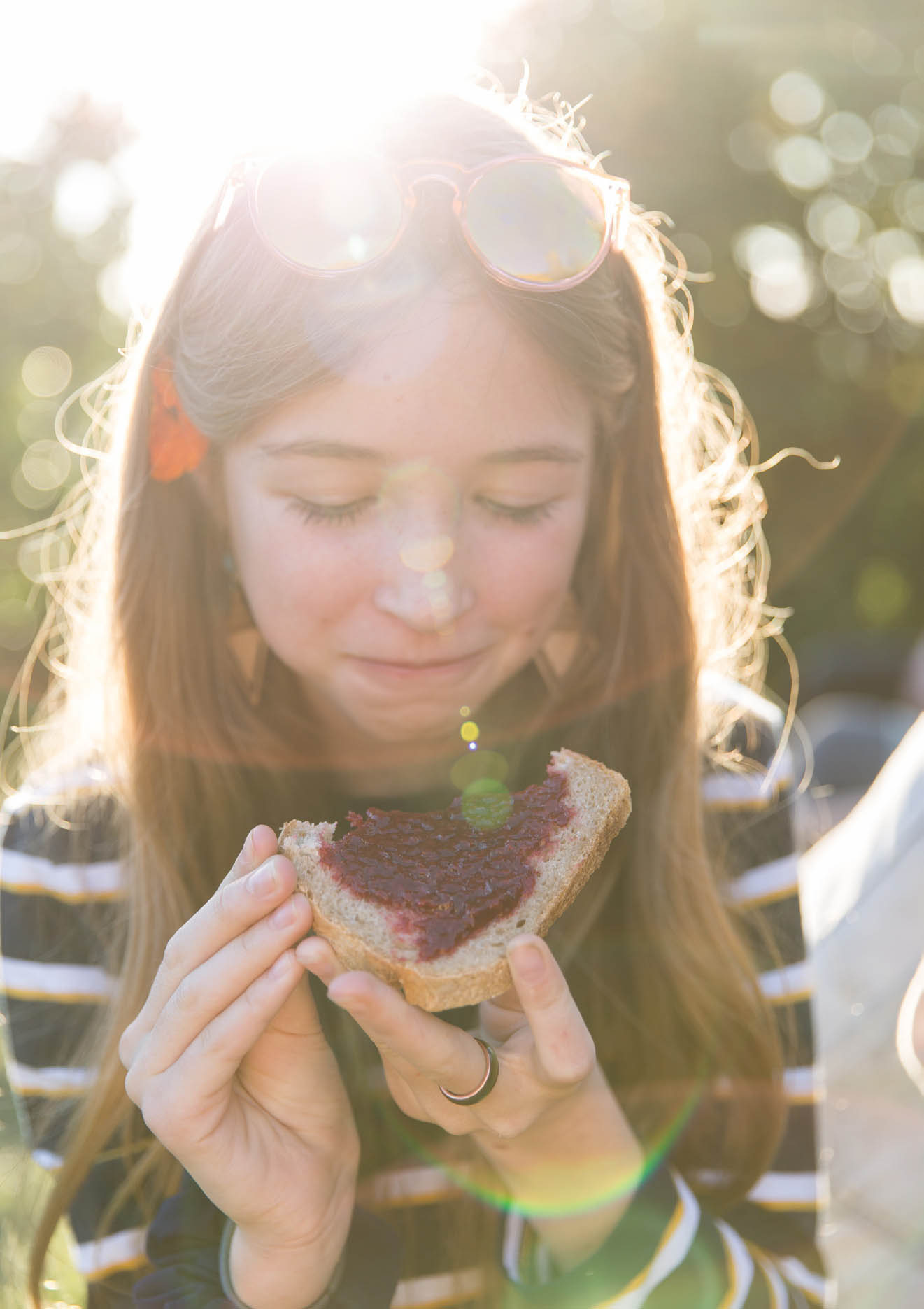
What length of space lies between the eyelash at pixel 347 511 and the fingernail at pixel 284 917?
3.06 feet

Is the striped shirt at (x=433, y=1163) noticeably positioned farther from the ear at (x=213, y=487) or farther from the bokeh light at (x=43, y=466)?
the bokeh light at (x=43, y=466)

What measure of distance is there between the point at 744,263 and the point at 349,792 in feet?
37.6

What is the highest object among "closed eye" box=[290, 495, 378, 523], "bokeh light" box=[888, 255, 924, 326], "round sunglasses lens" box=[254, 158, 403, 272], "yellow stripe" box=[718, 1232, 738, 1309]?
"bokeh light" box=[888, 255, 924, 326]

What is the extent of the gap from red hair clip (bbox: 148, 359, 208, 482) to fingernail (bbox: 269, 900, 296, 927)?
1350 mm

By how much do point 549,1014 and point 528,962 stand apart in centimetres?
14

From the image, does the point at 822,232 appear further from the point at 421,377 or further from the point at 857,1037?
the point at 421,377

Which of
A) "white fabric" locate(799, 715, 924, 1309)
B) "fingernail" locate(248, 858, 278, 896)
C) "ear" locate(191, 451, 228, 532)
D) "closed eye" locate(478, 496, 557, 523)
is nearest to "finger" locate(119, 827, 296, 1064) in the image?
"fingernail" locate(248, 858, 278, 896)

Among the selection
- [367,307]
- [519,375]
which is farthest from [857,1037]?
[367,307]

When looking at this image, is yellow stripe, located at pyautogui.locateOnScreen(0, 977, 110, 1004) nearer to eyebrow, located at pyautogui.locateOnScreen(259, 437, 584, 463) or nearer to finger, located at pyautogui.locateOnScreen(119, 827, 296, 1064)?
finger, located at pyautogui.locateOnScreen(119, 827, 296, 1064)

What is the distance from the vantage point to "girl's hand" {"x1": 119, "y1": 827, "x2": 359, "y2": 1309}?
1.83 metres

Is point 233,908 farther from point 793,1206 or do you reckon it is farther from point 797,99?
point 797,99

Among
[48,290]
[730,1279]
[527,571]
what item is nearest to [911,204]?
[48,290]

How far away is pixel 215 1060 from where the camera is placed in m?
1.86

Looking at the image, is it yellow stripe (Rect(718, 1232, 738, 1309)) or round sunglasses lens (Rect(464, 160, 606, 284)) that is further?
round sunglasses lens (Rect(464, 160, 606, 284))
